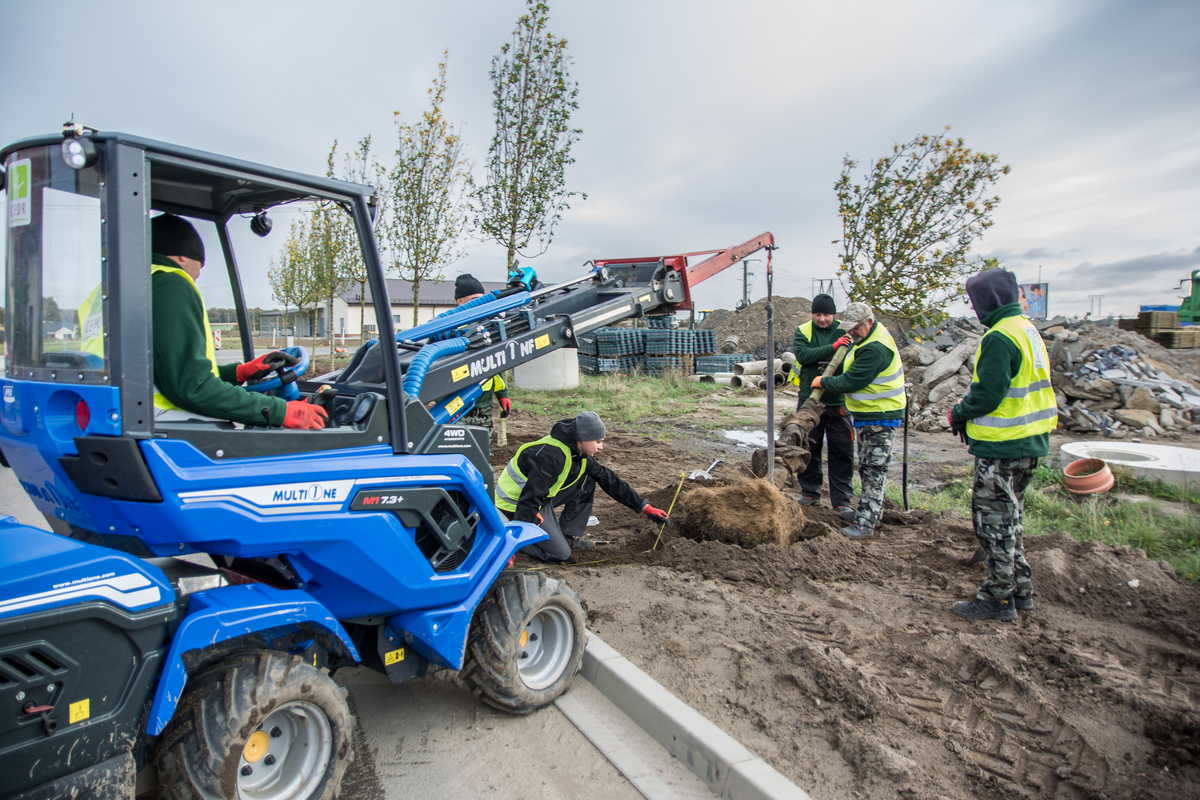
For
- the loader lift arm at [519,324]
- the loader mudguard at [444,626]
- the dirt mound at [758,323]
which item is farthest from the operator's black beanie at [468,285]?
the dirt mound at [758,323]

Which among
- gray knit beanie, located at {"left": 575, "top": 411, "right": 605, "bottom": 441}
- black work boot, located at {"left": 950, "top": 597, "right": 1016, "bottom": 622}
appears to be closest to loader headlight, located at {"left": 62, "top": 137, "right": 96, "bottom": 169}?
gray knit beanie, located at {"left": 575, "top": 411, "right": 605, "bottom": 441}

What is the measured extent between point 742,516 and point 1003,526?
192cm

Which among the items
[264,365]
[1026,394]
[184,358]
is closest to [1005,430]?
[1026,394]

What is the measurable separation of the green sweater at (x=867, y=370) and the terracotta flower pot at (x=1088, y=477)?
7.54ft

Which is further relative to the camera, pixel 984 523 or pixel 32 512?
pixel 32 512

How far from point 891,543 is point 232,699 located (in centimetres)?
514

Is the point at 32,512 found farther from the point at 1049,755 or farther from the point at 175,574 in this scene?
the point at 1049,755

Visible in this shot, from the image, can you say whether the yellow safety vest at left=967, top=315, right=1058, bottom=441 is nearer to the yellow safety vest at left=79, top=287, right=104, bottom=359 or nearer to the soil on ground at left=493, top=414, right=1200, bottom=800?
the soil on ground at left=493, top=414, right=1200, bottom=800

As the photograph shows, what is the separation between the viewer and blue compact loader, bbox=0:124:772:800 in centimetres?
212

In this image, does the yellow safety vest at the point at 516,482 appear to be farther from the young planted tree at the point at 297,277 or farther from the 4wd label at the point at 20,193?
the young planted tree at the point at 297,277

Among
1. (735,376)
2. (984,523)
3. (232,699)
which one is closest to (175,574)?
(232,699)

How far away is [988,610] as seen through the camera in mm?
4523

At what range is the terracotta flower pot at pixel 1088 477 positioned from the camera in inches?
282

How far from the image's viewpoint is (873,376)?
252 inches
